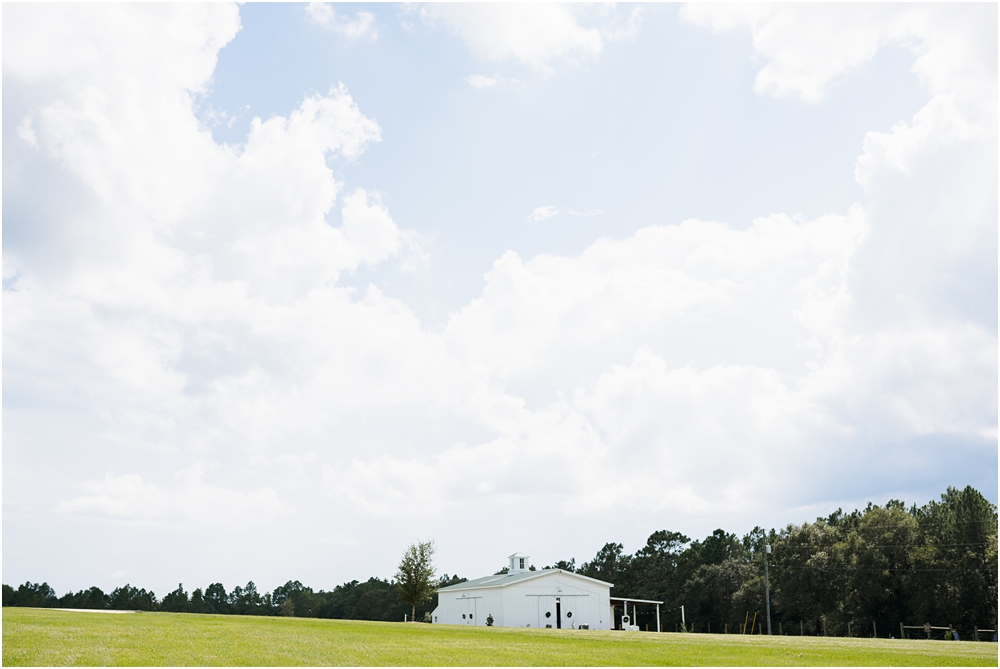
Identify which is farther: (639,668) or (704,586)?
(704,586)

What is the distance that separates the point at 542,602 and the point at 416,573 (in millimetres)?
11188

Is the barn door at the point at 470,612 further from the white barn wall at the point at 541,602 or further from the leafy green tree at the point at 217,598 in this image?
the leafy green tree at the point at 217,598

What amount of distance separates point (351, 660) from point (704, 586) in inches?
2744

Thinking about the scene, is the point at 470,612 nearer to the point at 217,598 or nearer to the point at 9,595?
the point at 9,595

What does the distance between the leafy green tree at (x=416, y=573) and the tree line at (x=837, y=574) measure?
0.35 meters

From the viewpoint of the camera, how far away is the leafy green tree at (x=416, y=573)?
2576 inches

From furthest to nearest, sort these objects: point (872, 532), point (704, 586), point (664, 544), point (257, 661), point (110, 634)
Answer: point (664, 544)
point (704, 586)
point (872, 532)
point (110, 634)
point (257, 661)

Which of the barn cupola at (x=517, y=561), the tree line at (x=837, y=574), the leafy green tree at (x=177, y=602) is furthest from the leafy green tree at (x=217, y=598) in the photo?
the barn cupola at (x=517, y=561)

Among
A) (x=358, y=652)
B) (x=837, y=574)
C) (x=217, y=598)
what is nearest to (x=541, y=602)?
(x=837, y=574)

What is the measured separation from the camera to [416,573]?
215ft

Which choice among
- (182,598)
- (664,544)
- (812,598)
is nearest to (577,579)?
(812,598)

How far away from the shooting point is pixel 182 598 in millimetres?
116438

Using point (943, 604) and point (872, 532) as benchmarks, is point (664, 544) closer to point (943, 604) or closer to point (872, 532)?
point (872, 532)

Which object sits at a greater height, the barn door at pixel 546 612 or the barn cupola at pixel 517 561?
the barn cupola at pixel 517 561
